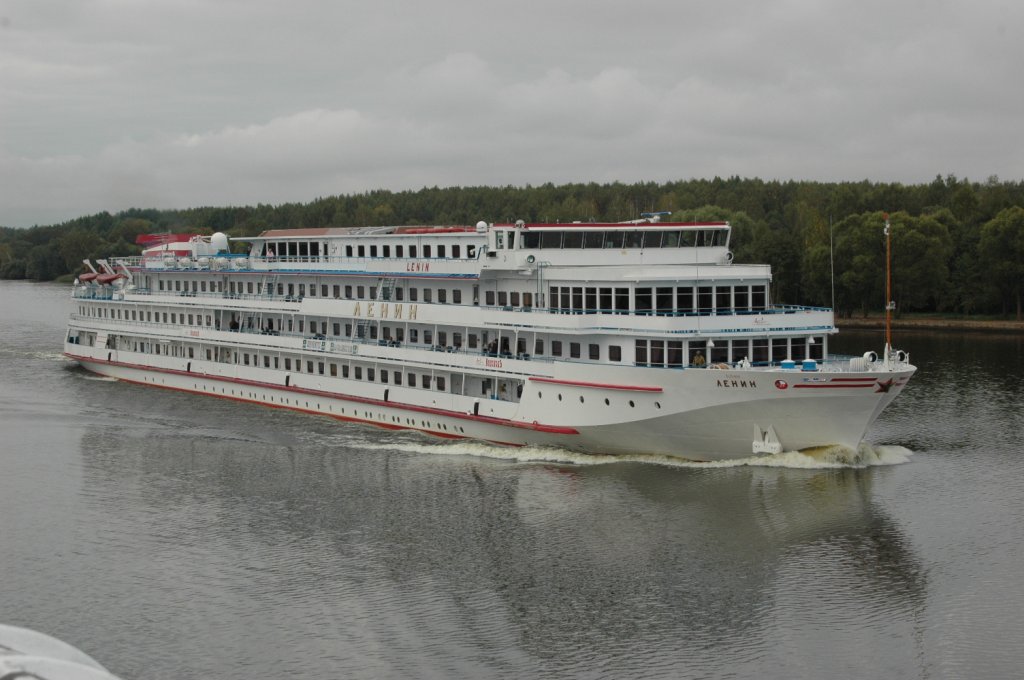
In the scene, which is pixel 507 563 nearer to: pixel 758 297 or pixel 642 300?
pixel 642 300

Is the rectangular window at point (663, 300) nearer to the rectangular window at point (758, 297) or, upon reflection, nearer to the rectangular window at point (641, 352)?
the rectangular window at point (641, 352)

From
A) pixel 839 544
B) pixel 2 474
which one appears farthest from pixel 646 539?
pixel 2 474

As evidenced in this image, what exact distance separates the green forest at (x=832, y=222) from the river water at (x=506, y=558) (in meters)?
20.8

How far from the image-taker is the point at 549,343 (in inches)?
1437

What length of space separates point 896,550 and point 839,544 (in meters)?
1.34

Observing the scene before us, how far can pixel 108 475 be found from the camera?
35.5 m

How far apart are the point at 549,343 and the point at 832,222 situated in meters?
49.9

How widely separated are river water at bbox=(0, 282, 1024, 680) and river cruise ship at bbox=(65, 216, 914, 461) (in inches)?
51.2

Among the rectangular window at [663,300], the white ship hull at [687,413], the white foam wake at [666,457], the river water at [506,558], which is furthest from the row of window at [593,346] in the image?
the river water at [506,558]

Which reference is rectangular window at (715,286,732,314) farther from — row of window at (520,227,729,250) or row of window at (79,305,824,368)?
row of window at (520,227,729,250)

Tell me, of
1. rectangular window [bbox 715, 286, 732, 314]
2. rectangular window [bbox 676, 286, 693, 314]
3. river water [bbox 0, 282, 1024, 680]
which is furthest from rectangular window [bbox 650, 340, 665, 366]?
river water [bbox 0, 282, 1024, 680]

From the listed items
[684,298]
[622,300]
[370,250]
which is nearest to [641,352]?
[622,300]

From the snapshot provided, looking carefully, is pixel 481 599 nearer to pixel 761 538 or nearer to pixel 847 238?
pixel 761 538

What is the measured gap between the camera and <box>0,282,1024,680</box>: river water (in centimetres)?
2120
